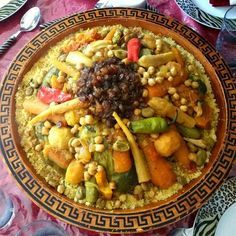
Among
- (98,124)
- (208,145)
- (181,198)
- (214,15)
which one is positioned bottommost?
(181,198)

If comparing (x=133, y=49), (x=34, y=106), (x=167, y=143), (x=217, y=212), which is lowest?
(x=217, y=212)

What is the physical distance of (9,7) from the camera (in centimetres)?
249

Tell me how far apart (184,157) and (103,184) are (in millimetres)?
404

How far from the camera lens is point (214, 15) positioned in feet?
7.80

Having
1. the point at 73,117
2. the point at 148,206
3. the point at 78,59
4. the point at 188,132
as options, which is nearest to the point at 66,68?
the point at 78,59

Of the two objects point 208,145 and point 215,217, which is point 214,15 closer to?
point 208,145

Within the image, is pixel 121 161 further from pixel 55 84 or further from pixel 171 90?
pixel 55 84

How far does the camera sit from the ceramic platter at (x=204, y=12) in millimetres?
2354

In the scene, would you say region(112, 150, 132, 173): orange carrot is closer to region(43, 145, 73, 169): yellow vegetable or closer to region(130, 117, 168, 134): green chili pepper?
region(130, 117, 168, 134): green chili pepper

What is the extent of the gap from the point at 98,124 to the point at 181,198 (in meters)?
0.50

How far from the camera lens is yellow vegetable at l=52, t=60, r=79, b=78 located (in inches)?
77.9

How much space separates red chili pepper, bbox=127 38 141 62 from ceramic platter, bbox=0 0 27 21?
856mm

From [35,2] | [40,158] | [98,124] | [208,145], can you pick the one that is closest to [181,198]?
[208,145]

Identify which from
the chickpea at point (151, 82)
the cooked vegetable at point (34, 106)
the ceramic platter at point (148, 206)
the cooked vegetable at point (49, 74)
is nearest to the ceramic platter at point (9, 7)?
the ceramic platter at point (148, 206)
